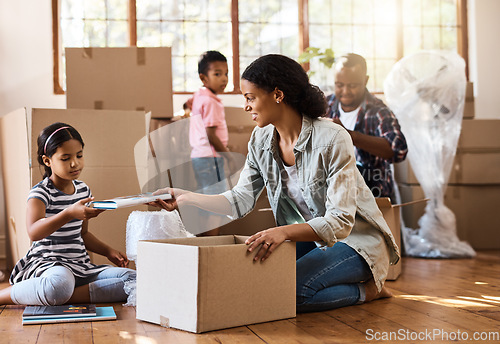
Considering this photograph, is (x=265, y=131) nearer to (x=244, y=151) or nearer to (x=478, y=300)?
(x=478, y=300)

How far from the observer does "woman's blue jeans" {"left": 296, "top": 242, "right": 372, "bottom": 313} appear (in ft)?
5.03

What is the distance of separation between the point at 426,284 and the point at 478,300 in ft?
1.12

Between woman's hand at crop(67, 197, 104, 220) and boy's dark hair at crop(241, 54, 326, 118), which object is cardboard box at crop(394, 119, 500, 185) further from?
woman's hand at crop(67, 197, 104, 220)

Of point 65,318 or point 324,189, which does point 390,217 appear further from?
point 65,318

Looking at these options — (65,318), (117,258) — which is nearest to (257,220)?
(117,258)

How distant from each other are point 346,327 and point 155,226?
29.0 inches

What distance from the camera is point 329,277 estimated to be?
1.55 m

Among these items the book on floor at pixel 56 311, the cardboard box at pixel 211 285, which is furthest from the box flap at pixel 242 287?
the book on floor at pixel 56 311

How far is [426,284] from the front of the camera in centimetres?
203

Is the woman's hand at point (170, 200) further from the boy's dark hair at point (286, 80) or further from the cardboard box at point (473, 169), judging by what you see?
the cardboard box at point (473, 169)

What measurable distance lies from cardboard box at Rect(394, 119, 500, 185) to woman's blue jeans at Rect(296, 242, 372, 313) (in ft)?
5.54

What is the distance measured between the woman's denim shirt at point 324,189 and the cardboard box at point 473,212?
1630mm

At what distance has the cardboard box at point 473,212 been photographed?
320 centimetres

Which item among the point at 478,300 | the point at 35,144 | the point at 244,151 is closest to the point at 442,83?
the point at 244,151
